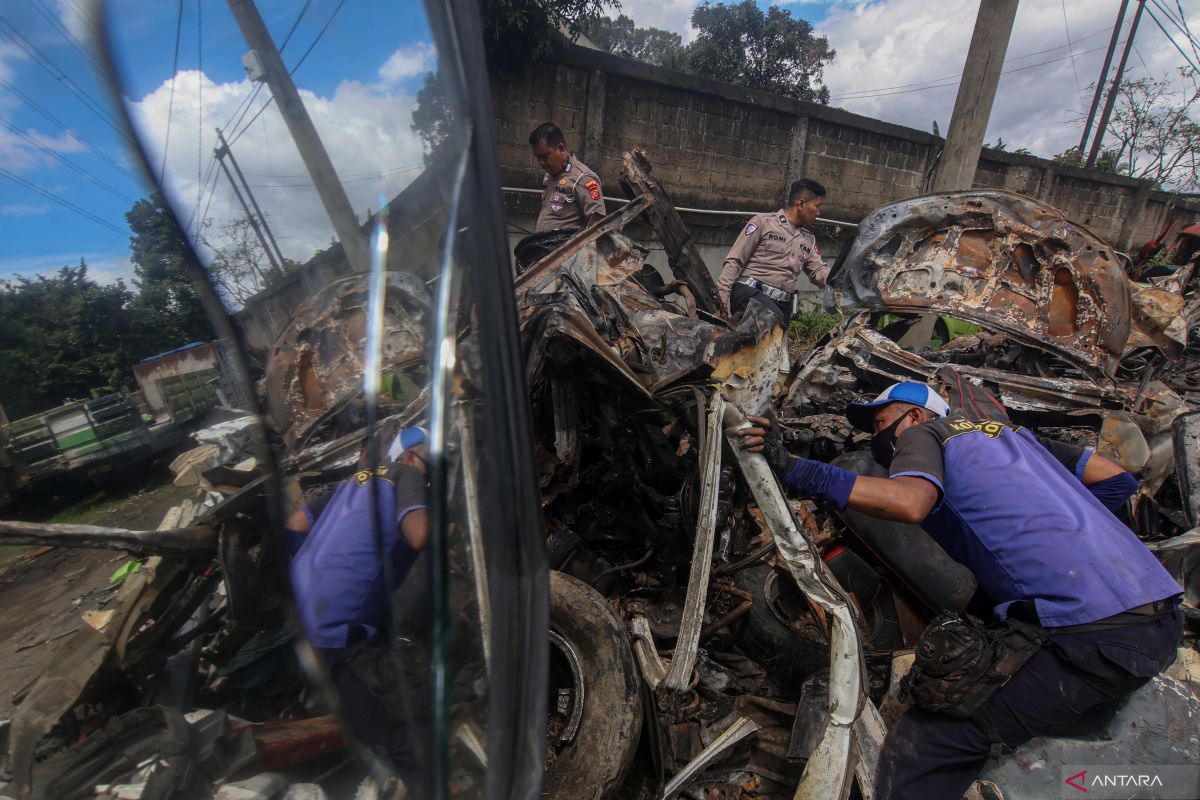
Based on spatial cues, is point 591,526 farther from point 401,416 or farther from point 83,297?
point 83,297

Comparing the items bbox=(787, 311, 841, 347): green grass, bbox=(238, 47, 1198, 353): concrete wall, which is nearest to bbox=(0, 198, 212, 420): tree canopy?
bbox=(238, 47, 1198, 353): concrete wall

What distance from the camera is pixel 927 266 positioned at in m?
3.84

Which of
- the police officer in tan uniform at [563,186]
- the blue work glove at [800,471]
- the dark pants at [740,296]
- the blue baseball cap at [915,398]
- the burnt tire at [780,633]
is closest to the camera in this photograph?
the blue work glove at [800,471]

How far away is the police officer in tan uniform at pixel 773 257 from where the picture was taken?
16.2 ft

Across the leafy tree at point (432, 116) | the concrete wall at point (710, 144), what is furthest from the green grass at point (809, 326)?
the leafy tree at point (432, 116)

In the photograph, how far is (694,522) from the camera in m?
2.57

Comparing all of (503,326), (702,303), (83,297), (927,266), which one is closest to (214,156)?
(83,297)

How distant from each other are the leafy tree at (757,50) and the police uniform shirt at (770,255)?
15127 millimetres

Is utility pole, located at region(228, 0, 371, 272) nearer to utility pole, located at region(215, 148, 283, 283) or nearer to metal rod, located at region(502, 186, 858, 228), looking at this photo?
utility pole, located at region(215, 148, 283, 283)

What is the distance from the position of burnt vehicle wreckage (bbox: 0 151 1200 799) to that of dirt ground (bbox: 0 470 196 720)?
1 cm

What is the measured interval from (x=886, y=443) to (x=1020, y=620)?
0.78m

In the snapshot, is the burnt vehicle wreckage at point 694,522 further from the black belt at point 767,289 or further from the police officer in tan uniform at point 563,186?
the black belt at point 767,289

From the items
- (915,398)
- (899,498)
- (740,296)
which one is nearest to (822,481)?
(899,498)

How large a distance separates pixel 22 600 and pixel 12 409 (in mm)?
168
